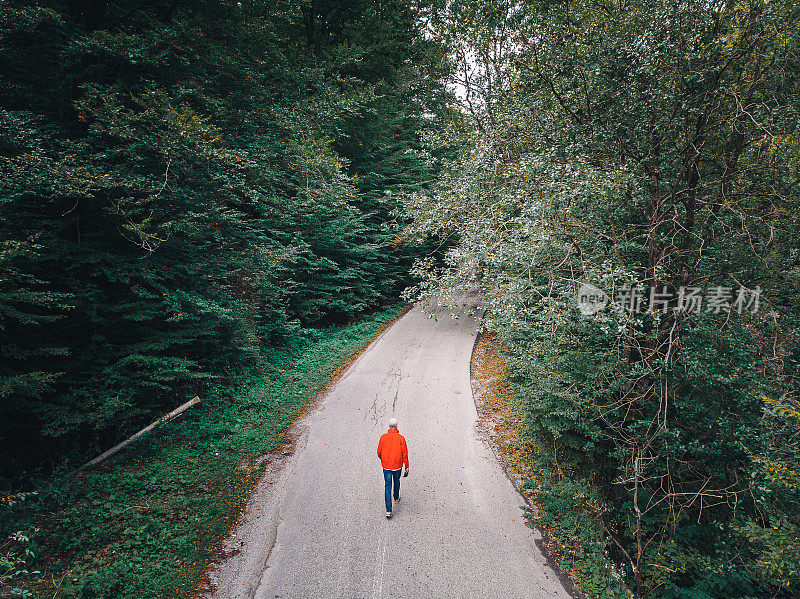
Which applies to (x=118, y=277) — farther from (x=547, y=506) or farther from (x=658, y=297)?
(x=658, y=297)

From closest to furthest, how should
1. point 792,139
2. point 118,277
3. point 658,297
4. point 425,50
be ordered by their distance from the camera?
point 792,139
point 658,297
point 118,277
point 425,50

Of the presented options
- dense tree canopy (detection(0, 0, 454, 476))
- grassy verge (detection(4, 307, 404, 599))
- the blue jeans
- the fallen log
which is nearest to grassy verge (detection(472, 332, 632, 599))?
the blue jeans

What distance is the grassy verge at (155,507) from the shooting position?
14.1 ft

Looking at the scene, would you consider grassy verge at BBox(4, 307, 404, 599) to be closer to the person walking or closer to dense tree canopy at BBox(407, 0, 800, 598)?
the person walking

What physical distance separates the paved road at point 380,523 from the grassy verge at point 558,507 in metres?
0.30

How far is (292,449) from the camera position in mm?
7348

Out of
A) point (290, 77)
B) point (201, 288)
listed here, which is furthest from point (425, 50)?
point (201, 288)

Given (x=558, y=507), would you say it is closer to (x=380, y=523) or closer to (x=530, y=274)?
(x=380, y=523)

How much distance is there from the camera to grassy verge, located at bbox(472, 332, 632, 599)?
4859mm

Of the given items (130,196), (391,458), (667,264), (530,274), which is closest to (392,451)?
(391,458)

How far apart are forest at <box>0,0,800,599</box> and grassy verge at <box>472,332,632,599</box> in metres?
0.06

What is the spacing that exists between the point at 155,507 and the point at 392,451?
3.80m

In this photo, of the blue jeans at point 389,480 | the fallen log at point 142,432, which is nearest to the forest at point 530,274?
the fallen log at point 142,432

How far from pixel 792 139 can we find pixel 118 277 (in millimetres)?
10839
